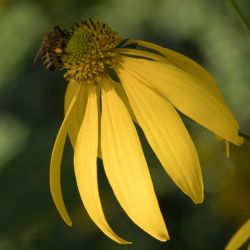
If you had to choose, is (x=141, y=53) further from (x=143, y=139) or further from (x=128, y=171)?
(x=143, y=139)

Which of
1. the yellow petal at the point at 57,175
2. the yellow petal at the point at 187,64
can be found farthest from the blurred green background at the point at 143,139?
the yellow petal at the point at 57,175

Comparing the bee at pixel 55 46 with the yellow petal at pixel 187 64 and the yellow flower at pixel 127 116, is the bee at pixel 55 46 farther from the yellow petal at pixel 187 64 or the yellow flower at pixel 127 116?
the yellow petal at pixel 187 64

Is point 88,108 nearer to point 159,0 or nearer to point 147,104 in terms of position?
point 147,104

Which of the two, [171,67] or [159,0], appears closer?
[171,67]

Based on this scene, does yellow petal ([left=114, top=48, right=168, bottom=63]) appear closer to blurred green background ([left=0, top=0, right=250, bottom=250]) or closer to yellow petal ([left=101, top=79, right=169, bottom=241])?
yellow petal ([left=101, top=79, right=169, bottom=241])

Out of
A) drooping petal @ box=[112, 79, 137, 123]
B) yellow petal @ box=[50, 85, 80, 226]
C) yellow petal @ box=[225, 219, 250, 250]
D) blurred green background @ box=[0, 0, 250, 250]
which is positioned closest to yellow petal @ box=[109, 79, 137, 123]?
drooping petal @ box=[112, 79, 137, 123]

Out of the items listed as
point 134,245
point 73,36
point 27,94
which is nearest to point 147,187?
point 73,36

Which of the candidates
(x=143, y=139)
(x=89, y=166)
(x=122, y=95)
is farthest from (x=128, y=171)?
(x=143, y=139)

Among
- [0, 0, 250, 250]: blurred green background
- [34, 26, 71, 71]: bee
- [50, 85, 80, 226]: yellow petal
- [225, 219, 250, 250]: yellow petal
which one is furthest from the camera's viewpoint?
[0, 0, 250, 250]: blurred green background
